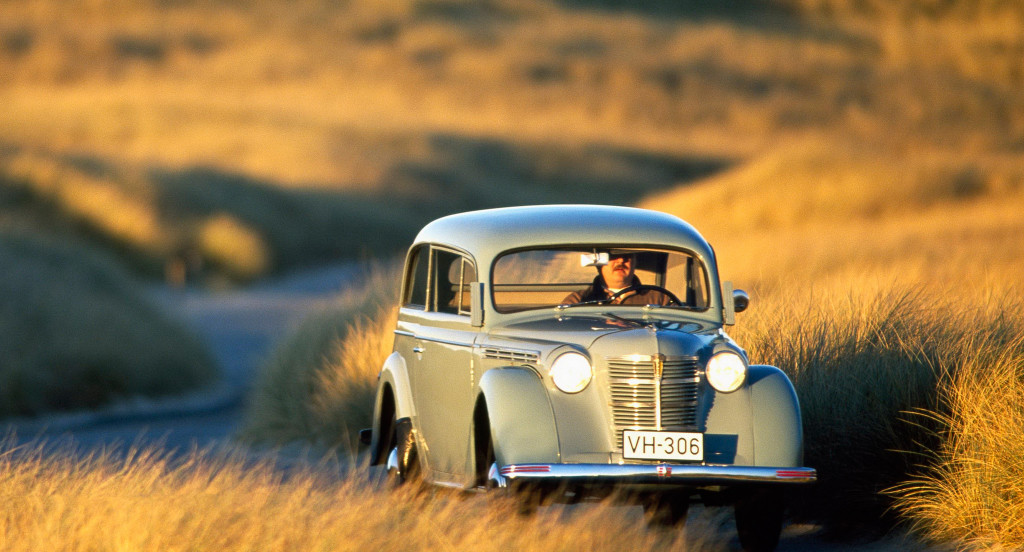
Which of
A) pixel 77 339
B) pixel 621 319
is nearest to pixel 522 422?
pixel 621 319

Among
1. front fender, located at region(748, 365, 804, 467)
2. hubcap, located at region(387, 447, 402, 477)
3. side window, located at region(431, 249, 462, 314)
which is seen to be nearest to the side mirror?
front fender, located at region(748, 365, 804, 467)

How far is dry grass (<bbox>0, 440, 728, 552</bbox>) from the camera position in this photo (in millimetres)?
6562

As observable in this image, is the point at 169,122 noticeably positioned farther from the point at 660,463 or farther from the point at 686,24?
the point at 660,463

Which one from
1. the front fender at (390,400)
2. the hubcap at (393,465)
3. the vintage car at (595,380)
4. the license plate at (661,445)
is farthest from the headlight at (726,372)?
the hubcap at (393,465)

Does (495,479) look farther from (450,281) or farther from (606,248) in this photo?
(450,281)

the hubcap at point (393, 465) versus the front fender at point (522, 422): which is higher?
the front fender at point (522, 422)

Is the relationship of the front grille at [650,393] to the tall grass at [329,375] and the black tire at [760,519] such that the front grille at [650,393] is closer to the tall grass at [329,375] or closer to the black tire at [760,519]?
the black tire at [760,519]

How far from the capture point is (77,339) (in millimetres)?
18953

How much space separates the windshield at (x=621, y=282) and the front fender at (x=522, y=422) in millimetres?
840

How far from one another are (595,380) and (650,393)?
0.90ft

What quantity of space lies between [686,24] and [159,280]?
94.0m

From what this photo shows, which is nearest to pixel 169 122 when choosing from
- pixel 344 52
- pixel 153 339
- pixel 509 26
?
pixel 344 52

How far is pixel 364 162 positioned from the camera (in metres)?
72.7

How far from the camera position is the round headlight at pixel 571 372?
727 centimetres
